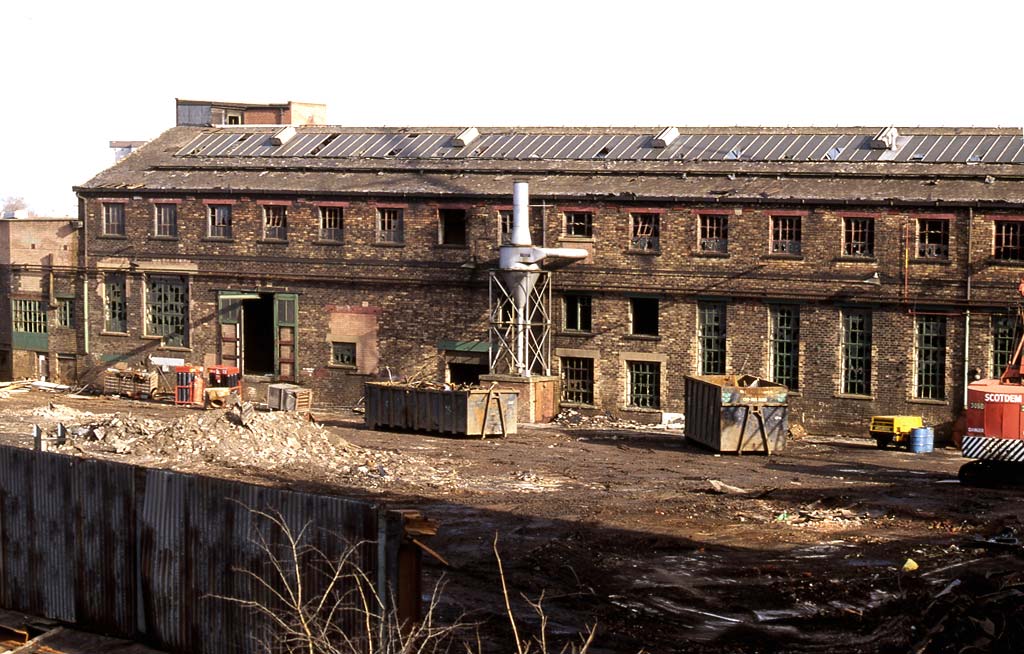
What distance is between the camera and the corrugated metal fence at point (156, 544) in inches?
633

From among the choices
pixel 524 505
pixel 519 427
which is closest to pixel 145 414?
pixel 519 427

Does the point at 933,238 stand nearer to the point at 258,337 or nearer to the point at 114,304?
the point at 258,337

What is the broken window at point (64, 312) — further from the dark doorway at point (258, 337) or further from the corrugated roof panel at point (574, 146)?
the corrugated roof panel at point (574, 146)

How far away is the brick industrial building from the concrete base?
0.86m

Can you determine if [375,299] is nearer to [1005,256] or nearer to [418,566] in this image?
[1005,256]

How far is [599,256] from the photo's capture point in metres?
40.0

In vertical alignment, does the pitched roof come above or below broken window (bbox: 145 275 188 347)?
above

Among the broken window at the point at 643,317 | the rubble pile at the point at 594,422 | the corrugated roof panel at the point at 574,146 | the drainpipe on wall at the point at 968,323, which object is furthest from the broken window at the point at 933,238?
the corrugated roof panel at the point at 574,146

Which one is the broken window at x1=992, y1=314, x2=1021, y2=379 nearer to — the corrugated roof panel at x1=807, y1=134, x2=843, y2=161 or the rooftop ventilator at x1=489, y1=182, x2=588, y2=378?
the corrugated roof panel at x1=807, y1=134, x2=843, y2=161

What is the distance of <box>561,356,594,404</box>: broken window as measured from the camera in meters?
40.5

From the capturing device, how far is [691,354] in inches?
1526

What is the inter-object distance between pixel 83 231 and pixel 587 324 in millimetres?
18925

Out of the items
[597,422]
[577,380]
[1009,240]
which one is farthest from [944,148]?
[597,422]

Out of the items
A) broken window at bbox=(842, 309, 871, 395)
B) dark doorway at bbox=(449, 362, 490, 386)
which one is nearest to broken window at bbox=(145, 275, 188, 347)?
dark doorway at bbox=(449, 362, 490, 386)
